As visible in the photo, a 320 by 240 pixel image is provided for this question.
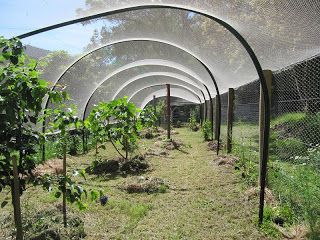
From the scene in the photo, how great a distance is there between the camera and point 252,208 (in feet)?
14.8

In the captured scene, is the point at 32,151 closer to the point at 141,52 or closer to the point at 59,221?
the point at 59,221

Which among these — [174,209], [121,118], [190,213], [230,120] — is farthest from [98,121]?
[190,213]

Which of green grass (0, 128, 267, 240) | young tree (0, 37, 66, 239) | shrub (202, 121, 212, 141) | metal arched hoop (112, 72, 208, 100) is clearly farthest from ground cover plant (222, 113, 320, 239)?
metal arched hoop (112, 72, 208, 100)

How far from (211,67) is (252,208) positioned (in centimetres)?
442

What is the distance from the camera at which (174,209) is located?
15.2 ft

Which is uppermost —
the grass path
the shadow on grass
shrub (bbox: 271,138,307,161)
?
shrub (bbox: 271,138,307,161)

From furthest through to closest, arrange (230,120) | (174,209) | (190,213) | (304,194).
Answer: (230,120)
(174,209)
(190,213)
(304,194)

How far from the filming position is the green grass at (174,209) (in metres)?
3.83

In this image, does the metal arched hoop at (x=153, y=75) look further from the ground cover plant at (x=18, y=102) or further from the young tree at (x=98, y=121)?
the ground cover plant at (x=18, y=102)

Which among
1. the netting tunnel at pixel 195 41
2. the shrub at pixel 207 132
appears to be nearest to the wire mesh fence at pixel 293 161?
the netting tunnel at pixel 195 41

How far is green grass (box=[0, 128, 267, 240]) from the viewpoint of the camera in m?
3.83

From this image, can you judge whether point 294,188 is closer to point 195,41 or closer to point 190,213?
point 190,213

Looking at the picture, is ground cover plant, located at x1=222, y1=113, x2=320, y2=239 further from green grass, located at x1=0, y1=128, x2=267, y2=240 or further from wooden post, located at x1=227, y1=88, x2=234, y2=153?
wooden post, located at x1=227, y1=88, x2=234, y2=153

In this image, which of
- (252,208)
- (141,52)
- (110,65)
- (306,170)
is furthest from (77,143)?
(306,170)
